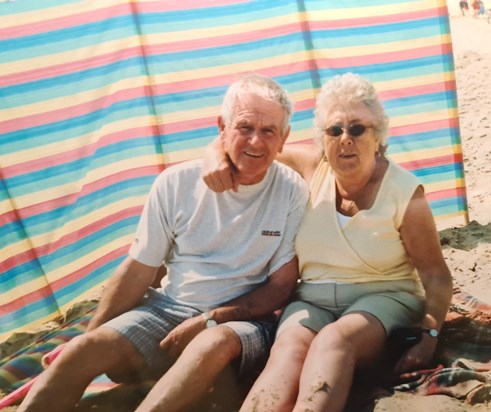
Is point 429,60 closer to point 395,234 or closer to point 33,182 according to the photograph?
point 395,234

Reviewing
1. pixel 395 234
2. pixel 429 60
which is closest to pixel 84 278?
pixel 395 234

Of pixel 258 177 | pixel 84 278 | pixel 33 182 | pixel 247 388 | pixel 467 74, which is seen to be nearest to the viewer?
pixel 247 388

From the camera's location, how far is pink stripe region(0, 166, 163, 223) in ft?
12.1

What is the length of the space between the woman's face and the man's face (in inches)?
10.4

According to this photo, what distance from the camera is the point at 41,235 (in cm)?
376

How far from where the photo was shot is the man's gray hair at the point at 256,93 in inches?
103

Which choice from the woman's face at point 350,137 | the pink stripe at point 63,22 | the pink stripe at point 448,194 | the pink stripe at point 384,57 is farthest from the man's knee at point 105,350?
the pink stripe at point 448,194

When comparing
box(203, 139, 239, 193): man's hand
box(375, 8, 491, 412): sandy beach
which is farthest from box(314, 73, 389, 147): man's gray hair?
box(375, 8, 491, 412): sandy beach

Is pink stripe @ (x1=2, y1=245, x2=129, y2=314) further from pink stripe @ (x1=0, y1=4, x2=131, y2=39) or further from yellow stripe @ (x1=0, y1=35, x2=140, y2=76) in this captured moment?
pink stripe @ (x1=0, y1=4, x2=131, y2=39)

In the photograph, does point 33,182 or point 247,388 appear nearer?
Result: point 247,388

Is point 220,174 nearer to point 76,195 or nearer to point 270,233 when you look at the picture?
point 270,233

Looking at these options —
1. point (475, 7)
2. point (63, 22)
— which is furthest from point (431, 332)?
point (475, 7)

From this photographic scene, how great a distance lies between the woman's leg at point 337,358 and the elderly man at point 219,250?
0.37 meters

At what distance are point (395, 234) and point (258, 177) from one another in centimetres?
71
